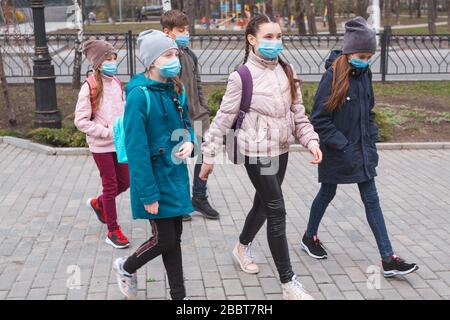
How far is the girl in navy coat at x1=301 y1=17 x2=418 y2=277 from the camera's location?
4.23 meters

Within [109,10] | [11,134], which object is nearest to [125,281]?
[11,134]

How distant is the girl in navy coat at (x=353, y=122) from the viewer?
167 inches

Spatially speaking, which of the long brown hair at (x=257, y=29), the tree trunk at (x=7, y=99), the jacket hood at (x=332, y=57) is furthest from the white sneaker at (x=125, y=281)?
the tree trunk at (x=7, y=99)

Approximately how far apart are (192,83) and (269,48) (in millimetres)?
1454

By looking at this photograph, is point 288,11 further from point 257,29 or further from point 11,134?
point 257,29

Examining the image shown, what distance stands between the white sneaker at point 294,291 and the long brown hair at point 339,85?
4.00 feet

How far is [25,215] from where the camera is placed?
18.9 ft

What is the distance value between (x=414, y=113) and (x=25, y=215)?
662cm

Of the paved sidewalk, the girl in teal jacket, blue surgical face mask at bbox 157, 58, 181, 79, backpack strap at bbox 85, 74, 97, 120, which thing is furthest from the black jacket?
backpack strap at bbox 85, 74, 97, 120

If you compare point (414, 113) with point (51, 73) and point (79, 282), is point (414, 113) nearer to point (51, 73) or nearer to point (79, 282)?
point (51, 73)

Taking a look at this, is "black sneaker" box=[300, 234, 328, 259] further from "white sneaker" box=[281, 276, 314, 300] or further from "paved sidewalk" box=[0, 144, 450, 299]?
"white sneaker" box=[281, 276, 314, 300]

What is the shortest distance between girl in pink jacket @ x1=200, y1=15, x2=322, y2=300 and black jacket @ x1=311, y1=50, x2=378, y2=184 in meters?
0.29

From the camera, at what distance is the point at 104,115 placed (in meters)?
4.88
